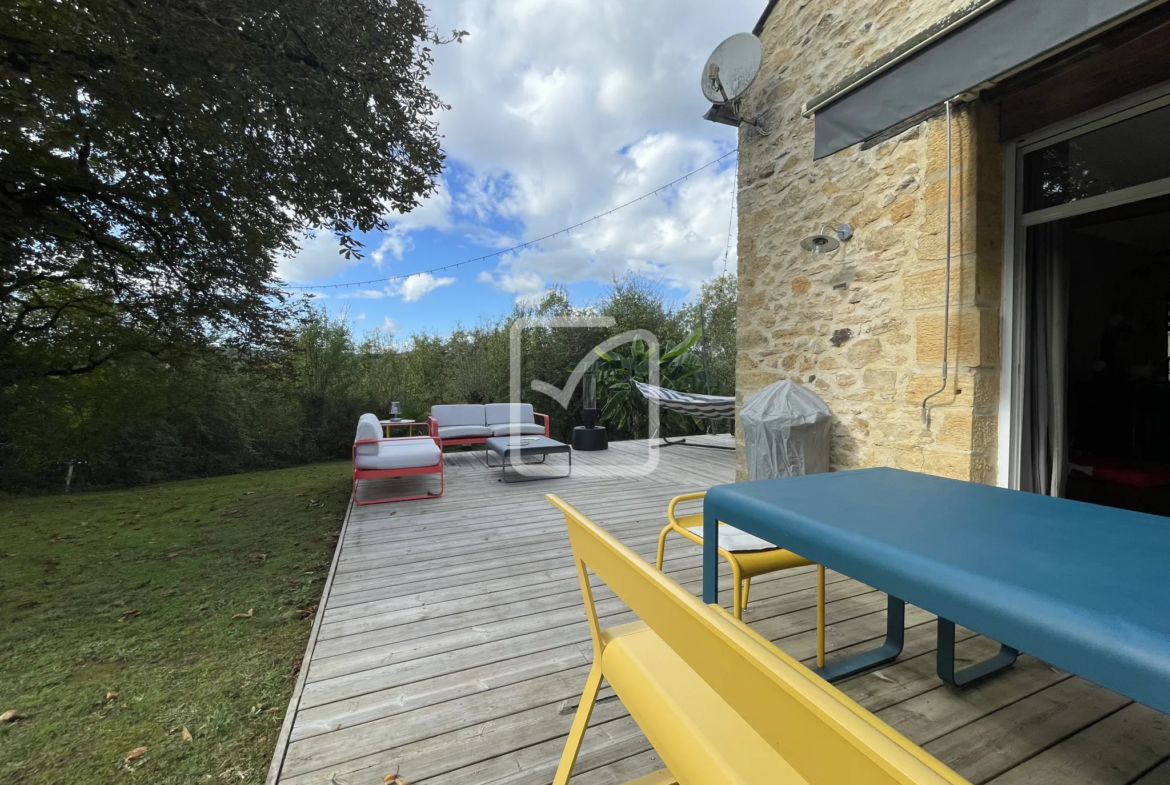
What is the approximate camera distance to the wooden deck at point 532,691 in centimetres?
146

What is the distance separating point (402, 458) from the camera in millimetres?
4969

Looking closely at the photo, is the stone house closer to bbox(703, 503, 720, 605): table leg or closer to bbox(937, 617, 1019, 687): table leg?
bbox(937, 617, 1019, 687): table leg

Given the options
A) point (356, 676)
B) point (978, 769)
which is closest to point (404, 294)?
point (356, 676)

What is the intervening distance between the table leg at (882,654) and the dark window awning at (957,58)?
2.02m

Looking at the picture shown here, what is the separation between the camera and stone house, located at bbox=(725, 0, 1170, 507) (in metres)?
1.99

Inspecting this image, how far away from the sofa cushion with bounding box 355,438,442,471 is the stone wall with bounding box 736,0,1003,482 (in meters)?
3.02

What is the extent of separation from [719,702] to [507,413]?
6.94m

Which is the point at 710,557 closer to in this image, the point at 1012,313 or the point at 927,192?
the point at 1012,313

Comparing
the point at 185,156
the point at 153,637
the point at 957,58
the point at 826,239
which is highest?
the point at 185,156

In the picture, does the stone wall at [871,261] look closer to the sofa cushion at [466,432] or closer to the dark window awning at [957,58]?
the dark window awning at [957,58]

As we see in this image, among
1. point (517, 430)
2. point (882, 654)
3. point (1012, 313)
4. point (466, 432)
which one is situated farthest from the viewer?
point (466, 432)

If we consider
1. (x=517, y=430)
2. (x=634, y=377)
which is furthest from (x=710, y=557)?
(x=634, y=377)

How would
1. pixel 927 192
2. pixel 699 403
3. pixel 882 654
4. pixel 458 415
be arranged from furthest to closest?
1. pixel 458 415
2. pixel 699 403
3. pixel 927 192
4. pixel 882 654

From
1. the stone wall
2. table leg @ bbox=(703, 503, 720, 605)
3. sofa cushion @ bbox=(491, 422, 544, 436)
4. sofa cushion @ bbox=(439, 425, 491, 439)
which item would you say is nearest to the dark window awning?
the stone wall
